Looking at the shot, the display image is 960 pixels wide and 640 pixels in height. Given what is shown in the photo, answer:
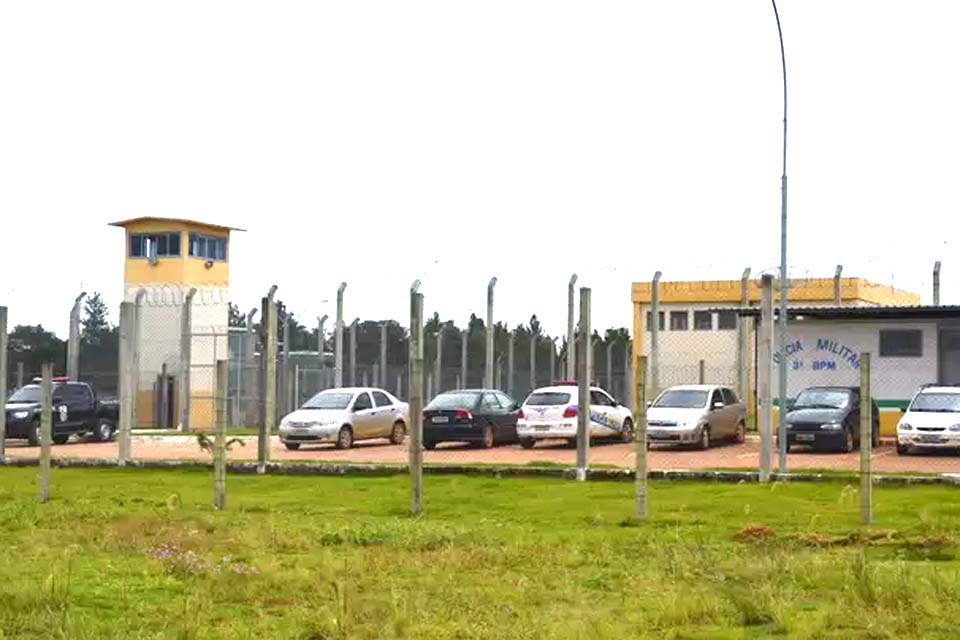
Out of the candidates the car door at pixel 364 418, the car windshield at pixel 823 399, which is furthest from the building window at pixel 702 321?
the car windshield at pixel 823 399

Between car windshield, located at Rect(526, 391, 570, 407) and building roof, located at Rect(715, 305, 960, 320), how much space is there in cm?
392

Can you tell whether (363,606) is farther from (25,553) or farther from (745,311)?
(745,311)

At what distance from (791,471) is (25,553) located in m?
12.1

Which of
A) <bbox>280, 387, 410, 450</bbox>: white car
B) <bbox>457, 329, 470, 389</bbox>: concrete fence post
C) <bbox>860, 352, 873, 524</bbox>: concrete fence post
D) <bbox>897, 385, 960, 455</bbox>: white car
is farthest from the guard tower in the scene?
<bbox>860, 352, 873, 524</bbox>: concrete fence post

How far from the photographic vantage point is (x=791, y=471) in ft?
77.4

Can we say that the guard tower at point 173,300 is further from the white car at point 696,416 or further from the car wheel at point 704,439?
the car wheel at point 704,439

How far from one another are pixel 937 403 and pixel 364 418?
11851mm

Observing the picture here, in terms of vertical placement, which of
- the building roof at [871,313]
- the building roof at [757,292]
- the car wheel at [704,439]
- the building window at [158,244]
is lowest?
the car wheel at [704,439]

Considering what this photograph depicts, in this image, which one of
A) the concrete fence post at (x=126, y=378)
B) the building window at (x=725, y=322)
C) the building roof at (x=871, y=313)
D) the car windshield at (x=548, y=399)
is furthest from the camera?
the building window at (x=725, y=322)

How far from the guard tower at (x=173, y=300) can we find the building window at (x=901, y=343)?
15.5 meters

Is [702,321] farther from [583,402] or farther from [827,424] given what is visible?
[583,402]

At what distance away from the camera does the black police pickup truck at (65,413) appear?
117ft

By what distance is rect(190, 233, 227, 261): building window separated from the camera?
51169 millimetres

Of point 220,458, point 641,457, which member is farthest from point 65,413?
point 641,457
